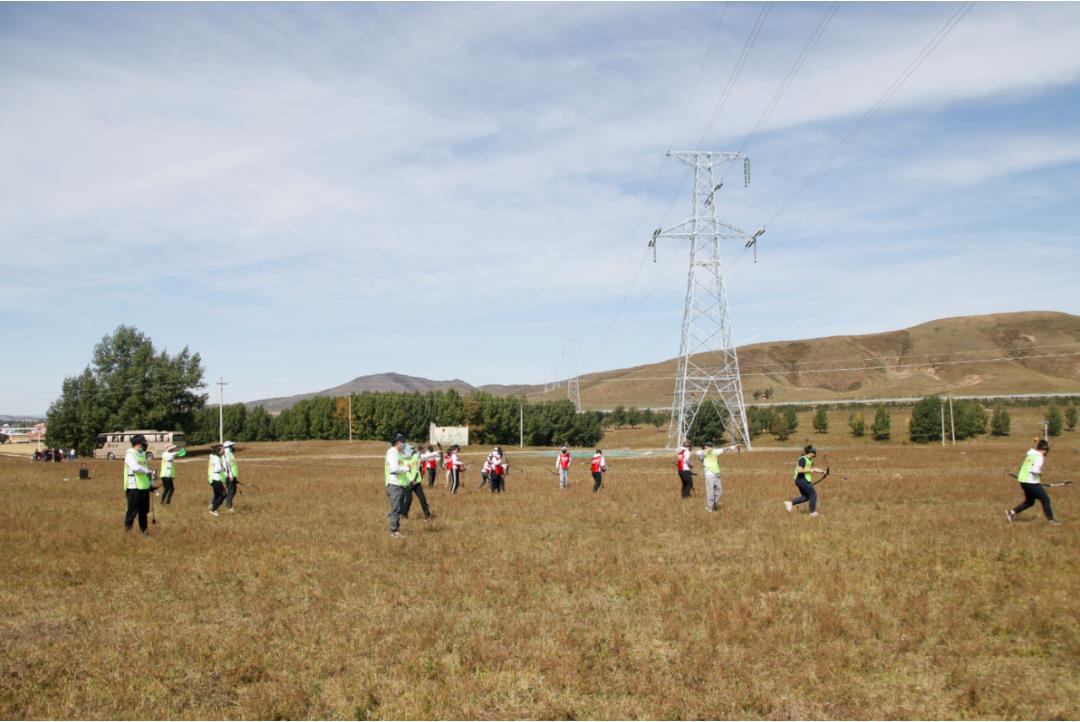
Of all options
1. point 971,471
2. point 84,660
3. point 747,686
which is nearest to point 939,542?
point 747,686

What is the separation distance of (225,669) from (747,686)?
15.7 ft

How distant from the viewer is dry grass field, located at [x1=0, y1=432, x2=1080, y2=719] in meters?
7.05

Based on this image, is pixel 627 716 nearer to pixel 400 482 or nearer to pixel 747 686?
pixel 747 686

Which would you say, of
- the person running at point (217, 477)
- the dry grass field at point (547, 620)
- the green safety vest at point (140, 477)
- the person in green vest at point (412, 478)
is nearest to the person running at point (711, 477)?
the dry grass field at point (547, 620)

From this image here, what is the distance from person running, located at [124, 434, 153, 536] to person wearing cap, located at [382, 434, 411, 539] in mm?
4838

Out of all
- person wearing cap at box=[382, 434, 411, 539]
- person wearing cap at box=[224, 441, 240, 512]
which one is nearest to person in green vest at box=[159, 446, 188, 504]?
person wearing cap at box=[224, 441, 240, 512]

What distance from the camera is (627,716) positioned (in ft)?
22.1

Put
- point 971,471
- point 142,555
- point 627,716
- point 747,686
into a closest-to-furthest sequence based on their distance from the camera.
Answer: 1. point 627,716
2. point 747,686
3. point 142,555
4. point 971,471

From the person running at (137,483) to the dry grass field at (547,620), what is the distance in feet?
1.85

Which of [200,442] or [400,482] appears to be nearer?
[400,482]

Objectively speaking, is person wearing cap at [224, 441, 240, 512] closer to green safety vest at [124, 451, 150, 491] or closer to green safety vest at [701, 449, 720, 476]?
green safety vest at [124, 451, 150, 491]

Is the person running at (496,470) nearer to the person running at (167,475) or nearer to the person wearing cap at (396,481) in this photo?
the person running at (167,475)

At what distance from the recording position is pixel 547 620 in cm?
964

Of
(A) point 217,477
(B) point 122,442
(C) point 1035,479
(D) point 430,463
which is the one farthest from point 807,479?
(B) point 122,442
